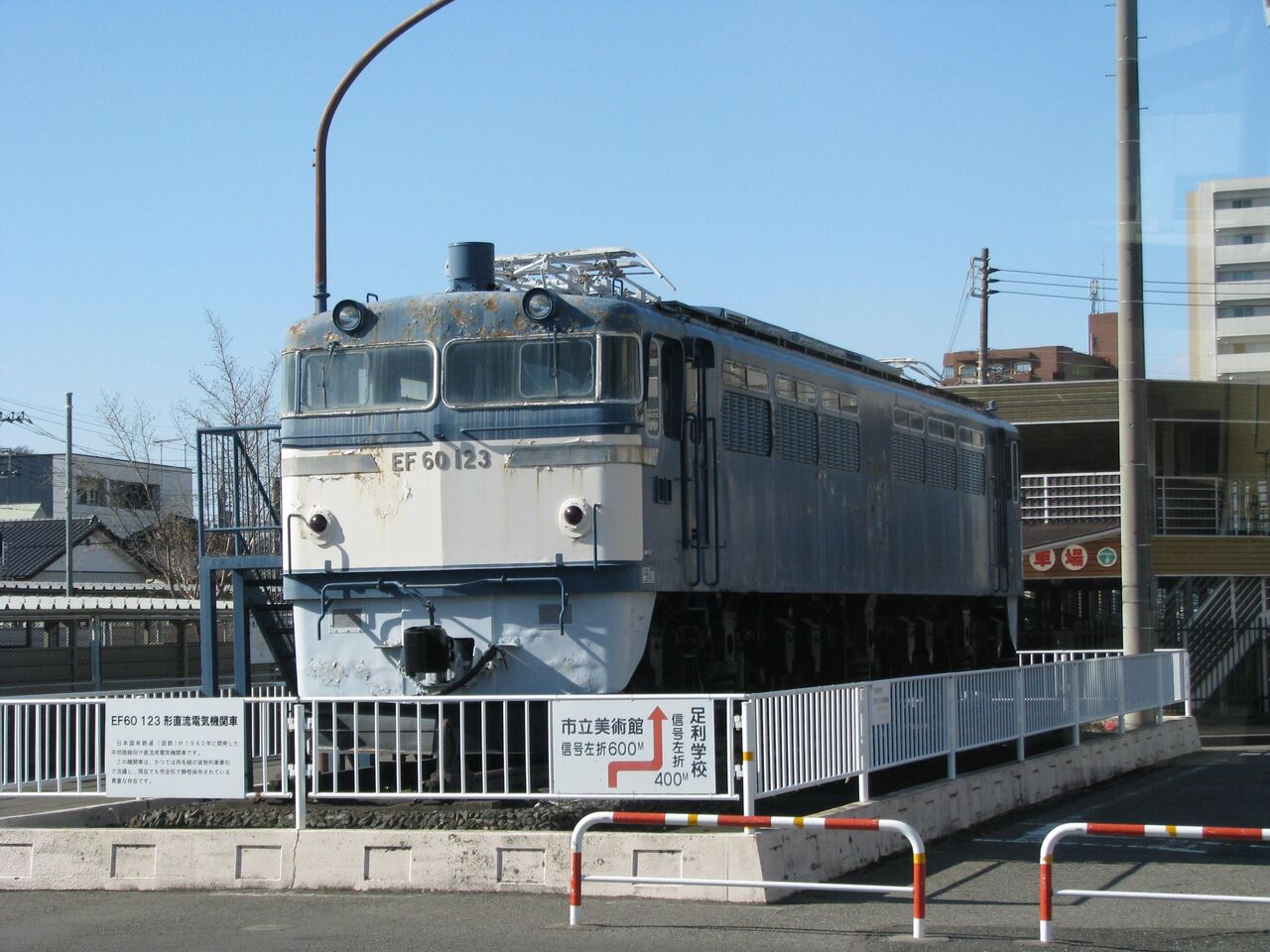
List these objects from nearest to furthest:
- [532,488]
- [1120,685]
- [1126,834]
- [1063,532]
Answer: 1. [1126,834]
2. [532,488]
3. [1120,685]
4. [1063,532]

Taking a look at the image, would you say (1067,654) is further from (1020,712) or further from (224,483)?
(224,483)

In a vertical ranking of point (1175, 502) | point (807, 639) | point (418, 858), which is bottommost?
point (418, 858)

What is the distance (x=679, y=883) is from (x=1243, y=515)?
23.1 metres

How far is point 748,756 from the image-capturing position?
33.1 feet

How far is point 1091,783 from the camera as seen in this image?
54.9 feet

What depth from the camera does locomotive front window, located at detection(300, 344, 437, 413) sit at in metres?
13.6

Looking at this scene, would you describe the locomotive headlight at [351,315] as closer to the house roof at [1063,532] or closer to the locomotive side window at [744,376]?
the locomotive side window at [744,376]

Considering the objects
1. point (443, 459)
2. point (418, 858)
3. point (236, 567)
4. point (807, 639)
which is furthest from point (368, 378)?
point (807, 639)

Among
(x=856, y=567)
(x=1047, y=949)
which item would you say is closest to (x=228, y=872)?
(x=1047, y=949)

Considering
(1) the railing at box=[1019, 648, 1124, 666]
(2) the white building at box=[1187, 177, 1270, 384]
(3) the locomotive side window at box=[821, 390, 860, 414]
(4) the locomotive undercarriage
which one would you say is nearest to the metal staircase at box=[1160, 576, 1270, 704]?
(2) the white building at box=[1187, 177, 1270, 384]

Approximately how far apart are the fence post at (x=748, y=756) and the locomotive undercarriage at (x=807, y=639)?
306 cm

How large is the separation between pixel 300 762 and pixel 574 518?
3105 millimetres

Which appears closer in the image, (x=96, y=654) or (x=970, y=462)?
(x=96, y=654)

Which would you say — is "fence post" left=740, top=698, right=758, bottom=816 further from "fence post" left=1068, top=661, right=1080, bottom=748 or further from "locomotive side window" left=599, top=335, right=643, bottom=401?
"fence post" left=1068, top=661, right=1080, bottom=748
